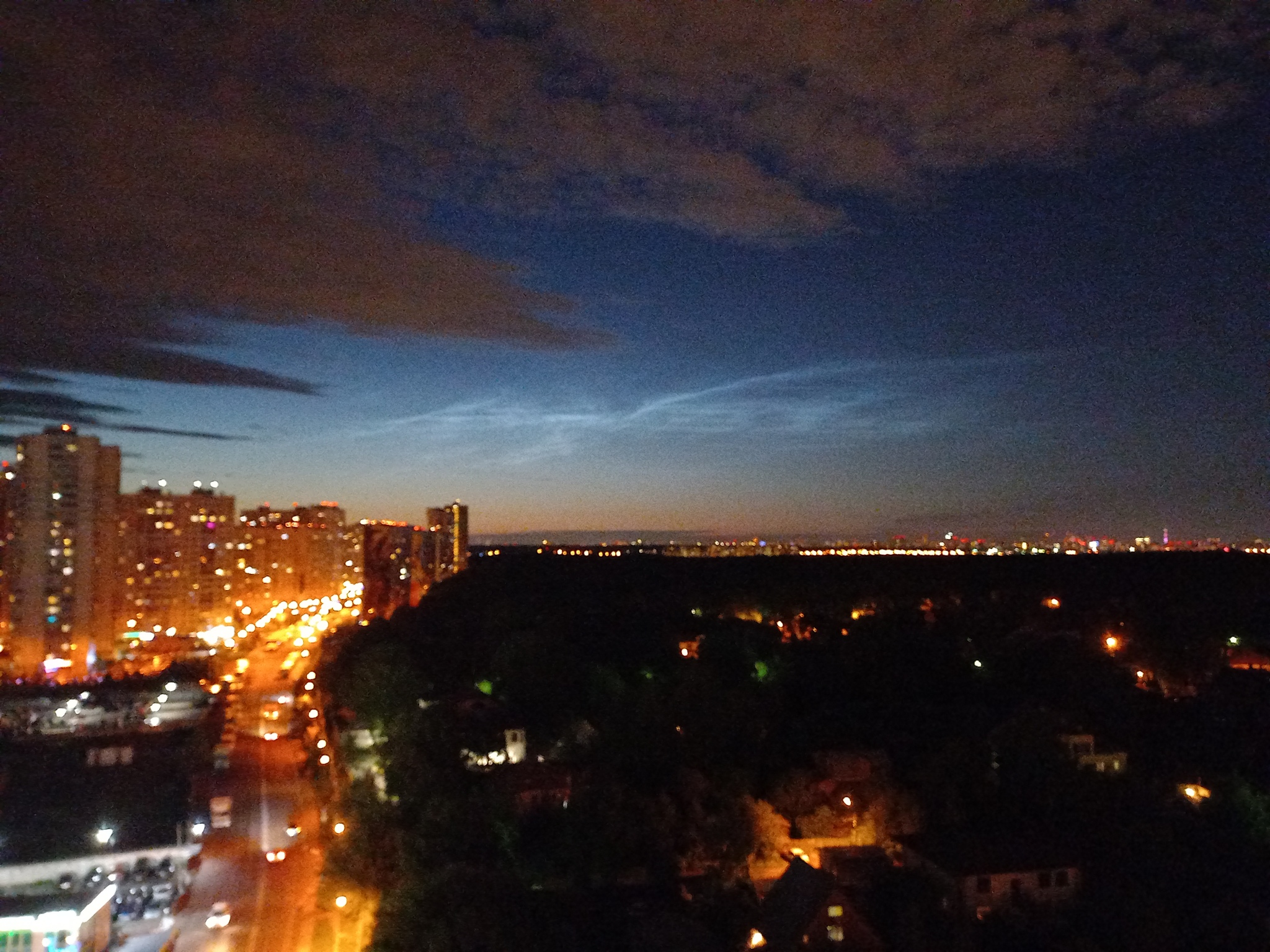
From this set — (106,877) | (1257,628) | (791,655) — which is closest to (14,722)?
(106,877)

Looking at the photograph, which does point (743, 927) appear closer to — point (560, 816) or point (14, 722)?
point (560, 816)

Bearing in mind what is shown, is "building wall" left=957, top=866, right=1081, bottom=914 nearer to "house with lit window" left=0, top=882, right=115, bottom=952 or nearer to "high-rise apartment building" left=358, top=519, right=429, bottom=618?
"house with lit window" left=0, top=882, right=115, bottom=952

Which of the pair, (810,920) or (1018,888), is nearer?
(810,920)

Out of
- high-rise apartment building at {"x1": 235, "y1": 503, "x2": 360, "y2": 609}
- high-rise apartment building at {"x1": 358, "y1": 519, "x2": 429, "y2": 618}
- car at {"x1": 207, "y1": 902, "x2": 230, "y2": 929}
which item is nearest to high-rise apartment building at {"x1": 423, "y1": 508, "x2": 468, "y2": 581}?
high-rise apartment building at {"x1": 358, "y1": 519, "x2": 429, "y2": 618}

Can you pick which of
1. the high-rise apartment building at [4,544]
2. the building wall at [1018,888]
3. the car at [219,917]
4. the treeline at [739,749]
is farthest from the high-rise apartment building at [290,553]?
the building wall at [1018,888]

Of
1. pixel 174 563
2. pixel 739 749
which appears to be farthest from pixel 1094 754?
pixel 174 563

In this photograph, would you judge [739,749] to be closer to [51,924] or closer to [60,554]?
[51,924]
